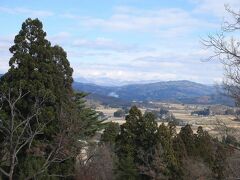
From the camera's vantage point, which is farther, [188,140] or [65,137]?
[188,140]

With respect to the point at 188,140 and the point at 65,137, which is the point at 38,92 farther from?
the point at 188,140

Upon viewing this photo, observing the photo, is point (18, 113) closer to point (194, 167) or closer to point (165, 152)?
point (165, 152)

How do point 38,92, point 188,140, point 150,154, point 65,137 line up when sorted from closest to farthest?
point 65,137
point 38,92
point 150,154
point 188,140

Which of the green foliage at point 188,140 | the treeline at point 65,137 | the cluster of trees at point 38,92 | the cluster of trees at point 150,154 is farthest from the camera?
the green foliage at point 188,140

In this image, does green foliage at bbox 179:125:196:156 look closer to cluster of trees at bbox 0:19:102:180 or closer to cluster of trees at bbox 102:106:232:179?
cluster of trees at bbox 102:106:232:179

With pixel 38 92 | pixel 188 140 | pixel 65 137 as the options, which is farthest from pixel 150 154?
pixel 65 137

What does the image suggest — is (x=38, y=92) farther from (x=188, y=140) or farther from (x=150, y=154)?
(x=188, y=140)

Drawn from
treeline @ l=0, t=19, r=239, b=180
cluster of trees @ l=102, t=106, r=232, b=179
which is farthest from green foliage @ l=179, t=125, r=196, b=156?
cluster of trees @ l=102, t=106, r=232, b=179

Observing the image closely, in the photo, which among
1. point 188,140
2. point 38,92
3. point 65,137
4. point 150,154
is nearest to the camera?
point 65,137

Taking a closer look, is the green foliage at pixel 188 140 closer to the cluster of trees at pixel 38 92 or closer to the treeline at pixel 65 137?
the treeline at pixel 65 137

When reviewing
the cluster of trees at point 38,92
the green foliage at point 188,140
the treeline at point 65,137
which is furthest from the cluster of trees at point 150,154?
the cluster of trees at point 38,92

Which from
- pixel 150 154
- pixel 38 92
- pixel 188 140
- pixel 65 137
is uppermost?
pixel 38 92

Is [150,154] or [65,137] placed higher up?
[65,137]

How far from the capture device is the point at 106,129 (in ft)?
157
